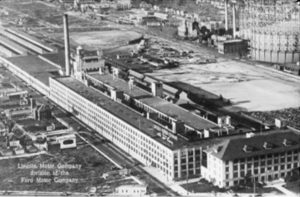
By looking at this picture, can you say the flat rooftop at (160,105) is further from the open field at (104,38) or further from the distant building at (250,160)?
the open field at (104,38)

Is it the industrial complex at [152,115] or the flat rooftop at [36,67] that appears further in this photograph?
the flat rooftop at [36,67]

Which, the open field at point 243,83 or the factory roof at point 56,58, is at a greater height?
the factory roof at point 56,58

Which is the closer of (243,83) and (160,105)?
(160,105)

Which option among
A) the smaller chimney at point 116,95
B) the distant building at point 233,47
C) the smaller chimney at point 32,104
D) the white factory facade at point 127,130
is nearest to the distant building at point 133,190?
the white factory facade at point 127,130

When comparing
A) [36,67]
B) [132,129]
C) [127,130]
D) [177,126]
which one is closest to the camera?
[177,126]

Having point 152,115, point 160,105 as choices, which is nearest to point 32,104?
point 160,105

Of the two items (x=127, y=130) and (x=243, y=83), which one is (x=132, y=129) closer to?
(x=127, y=130)
